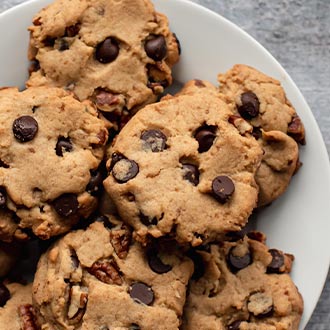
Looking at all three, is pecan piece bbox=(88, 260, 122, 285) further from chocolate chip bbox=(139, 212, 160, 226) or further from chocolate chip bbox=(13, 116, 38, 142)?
chocolate chip bbox=(13, 116, 38, 142)

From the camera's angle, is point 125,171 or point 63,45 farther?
point 63,45

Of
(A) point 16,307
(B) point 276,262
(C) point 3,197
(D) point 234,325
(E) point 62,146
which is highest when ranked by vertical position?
(E) point 62,146

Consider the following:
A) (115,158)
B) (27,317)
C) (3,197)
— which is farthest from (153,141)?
(27,317)

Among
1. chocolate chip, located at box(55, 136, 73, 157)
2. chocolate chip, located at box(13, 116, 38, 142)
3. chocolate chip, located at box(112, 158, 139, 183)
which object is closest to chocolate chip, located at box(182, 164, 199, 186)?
chocolate chip, located at box(112, 158, 139, 183)

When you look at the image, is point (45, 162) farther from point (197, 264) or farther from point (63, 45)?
point (197, 264)

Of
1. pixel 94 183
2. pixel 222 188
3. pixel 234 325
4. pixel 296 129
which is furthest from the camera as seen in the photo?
pixel 296 129

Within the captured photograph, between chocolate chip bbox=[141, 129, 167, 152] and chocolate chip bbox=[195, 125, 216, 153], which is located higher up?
chocolate chip bbox=[195, 125, 216, 153]
